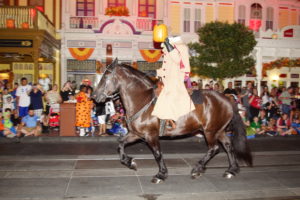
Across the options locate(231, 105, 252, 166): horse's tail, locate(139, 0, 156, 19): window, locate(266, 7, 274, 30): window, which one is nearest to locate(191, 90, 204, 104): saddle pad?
locate(231, 105, 252, 166): horse's tail

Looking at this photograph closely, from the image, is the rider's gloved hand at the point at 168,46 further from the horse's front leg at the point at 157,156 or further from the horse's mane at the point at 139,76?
the horse's front leg at the point at 157,156

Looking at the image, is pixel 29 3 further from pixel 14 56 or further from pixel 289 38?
pixel 289 38

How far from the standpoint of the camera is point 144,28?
19609 millimetres

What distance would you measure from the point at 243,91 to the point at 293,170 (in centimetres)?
631

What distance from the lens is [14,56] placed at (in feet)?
53.9

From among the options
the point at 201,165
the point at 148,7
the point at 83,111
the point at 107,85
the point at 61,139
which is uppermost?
the point at 148,7

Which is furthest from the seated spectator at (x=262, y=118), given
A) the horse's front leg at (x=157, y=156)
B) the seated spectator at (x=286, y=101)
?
the horse's front leg at (x=157, y=156)

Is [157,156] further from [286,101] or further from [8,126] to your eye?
[286,101]

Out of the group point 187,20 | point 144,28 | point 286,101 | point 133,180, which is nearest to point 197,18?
point 187,20

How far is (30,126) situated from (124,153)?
19.4 ft

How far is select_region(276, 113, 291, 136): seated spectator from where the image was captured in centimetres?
1119

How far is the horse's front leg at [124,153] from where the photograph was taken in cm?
563

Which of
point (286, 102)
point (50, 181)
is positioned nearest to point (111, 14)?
point (286, 102)

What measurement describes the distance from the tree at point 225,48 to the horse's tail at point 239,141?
9903 millimetres
